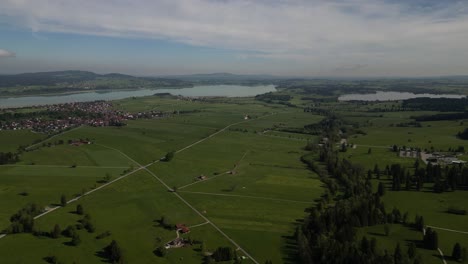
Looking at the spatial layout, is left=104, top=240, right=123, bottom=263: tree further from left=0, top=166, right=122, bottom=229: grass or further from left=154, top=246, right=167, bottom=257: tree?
left=0, top=166, right=122, bottom=229: grass

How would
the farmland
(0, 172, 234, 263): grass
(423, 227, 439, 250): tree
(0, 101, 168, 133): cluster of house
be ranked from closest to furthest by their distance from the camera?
1. (0, 172, 234, 263): grass
2. (423, 227, 439, 250): tree
3. the farmland
4. (0, 101, 168, 133): cluster of house

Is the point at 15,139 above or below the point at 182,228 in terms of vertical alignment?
above

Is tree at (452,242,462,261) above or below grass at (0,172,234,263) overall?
above

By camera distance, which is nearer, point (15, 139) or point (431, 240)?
point (431, 240)

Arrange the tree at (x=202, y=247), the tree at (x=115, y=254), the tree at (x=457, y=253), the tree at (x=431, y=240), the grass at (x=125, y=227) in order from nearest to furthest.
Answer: the tree at (x=115, y=254)
the tree at (x=457, y=253)
the grass at (x=125, y=227)
the tree at (x=202, y=247)
the tree at (x=431, y=240)

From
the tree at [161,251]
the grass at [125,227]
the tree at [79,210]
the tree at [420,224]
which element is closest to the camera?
the grass at [125,227]

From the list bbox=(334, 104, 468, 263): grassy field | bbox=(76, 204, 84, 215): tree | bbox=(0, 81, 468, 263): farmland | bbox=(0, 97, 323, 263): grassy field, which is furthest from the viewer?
bbox=(76, 204, 84, 215): tree

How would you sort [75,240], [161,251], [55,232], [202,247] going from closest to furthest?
[161,251]
[202,247]
[75,240]
[55,232]

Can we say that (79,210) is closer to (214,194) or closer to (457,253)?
(214,194)

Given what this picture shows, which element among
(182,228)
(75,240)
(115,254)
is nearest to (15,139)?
(75,240)

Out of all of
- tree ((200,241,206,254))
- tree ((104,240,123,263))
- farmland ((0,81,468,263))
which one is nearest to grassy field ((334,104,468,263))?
farmland ((0,81,468,263))

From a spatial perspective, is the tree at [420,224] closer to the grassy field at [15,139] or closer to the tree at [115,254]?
the tree at [115,254]

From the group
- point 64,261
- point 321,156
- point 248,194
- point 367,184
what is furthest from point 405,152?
point 64,261

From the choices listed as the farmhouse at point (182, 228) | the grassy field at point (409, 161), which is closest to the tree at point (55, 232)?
the farmhouse at point (182, 228)
